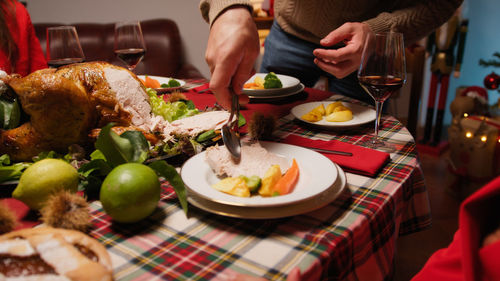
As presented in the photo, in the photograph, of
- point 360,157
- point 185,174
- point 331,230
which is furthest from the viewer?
point 360,157

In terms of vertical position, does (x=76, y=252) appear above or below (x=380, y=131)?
above

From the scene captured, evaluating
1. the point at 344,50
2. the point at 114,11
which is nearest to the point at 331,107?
the point at 344,50

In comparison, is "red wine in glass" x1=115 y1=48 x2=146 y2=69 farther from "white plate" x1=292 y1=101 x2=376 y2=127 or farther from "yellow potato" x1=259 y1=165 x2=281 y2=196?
"yellow potato" x1=259 y1=165 x2=281 y2=196

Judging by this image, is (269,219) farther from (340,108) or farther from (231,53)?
(340,108)

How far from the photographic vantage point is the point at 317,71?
1.99m

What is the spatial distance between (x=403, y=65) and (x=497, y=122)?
2.12 metres

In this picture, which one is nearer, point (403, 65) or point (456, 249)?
point (456, 249)

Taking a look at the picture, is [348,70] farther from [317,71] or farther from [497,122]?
[497,122]

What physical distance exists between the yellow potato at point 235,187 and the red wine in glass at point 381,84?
53cm

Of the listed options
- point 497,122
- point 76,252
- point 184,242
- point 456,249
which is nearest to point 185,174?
point 184,242

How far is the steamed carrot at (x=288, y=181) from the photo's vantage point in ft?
2.46

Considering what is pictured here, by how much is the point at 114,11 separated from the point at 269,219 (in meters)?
3.73

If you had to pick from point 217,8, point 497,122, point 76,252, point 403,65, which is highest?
point 217,8

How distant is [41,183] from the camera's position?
71 centimetres
